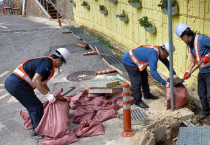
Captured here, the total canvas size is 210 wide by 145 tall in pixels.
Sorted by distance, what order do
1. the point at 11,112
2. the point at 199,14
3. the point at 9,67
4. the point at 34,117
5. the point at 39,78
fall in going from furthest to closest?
the point at 9,67, the point at 11,112, the point at 199,14, the point at 34,117, the point at 39,78

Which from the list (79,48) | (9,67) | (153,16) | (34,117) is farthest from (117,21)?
(34,117)

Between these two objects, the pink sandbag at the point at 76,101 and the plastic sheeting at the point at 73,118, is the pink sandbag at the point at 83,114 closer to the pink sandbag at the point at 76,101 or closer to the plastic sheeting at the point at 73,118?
the plastic sheeting at the point at 73,118

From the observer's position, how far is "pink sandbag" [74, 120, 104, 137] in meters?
4.45

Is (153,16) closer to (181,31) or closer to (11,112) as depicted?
(181,31)

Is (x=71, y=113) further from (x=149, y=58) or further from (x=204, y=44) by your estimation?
(x=204, y=44)

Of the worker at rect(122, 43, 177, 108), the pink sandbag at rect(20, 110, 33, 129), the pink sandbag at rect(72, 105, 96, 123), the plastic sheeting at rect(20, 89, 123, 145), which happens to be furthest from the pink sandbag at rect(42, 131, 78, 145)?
the worker at rect(122, 43, 177, 108)

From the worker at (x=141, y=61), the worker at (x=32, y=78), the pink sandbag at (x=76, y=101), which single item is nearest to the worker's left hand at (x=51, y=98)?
the worker at (x=32, y=78)

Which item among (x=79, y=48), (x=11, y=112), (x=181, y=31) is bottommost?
(x=11, y=112)

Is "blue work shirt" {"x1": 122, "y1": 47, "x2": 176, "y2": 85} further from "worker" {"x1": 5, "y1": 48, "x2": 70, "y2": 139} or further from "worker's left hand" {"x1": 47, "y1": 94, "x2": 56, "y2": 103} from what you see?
"worker's left hand" {"x1": 47, "y1": 94, "x2": 56, "y2": 103}

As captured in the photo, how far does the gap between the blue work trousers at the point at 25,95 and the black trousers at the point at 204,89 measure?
2.84 metres

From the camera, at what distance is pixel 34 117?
4523mm

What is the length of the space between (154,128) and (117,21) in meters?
6.52

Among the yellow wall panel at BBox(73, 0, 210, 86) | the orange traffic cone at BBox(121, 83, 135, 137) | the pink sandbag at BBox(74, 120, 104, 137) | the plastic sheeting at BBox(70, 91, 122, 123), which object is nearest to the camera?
the orange traffic cone at BBox(121, 83, 135, 137)

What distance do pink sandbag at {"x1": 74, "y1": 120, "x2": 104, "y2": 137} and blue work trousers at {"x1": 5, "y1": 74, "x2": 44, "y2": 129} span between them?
2.33 feet
